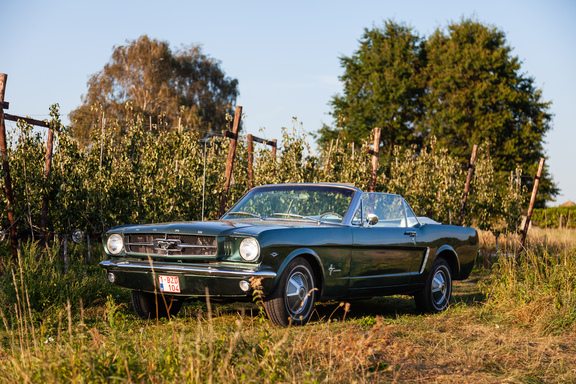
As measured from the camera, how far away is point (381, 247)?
7.75m

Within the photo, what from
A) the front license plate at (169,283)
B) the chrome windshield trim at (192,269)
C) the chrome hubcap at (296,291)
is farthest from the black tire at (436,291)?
the front license plate at (169,283)

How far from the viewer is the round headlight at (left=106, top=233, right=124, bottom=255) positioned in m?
6.88

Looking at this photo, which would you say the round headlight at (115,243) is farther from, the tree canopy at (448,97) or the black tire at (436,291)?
the tree canopy at (448,97)

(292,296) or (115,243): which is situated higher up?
(115,243)

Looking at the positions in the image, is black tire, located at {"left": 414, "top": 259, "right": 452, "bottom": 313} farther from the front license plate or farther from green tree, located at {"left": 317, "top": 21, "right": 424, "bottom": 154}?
green tree, located at {"left": 317, "top": 21, "right": 424, "bottom": 154}

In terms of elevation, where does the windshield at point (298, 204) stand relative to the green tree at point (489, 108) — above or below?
below

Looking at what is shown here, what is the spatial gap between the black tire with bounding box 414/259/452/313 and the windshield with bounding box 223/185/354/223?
6.04ft

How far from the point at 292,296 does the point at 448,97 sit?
3401cm

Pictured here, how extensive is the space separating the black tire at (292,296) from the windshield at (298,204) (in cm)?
90

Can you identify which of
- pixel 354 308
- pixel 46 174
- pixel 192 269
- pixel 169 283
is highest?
pixel 46 174

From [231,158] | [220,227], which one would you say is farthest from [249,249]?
[231,158]

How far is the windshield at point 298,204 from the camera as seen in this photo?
294 inches

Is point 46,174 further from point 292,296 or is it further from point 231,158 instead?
point 292,296

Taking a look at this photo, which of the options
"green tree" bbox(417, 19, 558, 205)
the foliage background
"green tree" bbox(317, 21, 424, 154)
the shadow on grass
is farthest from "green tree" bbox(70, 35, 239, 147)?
the shadow on grass
